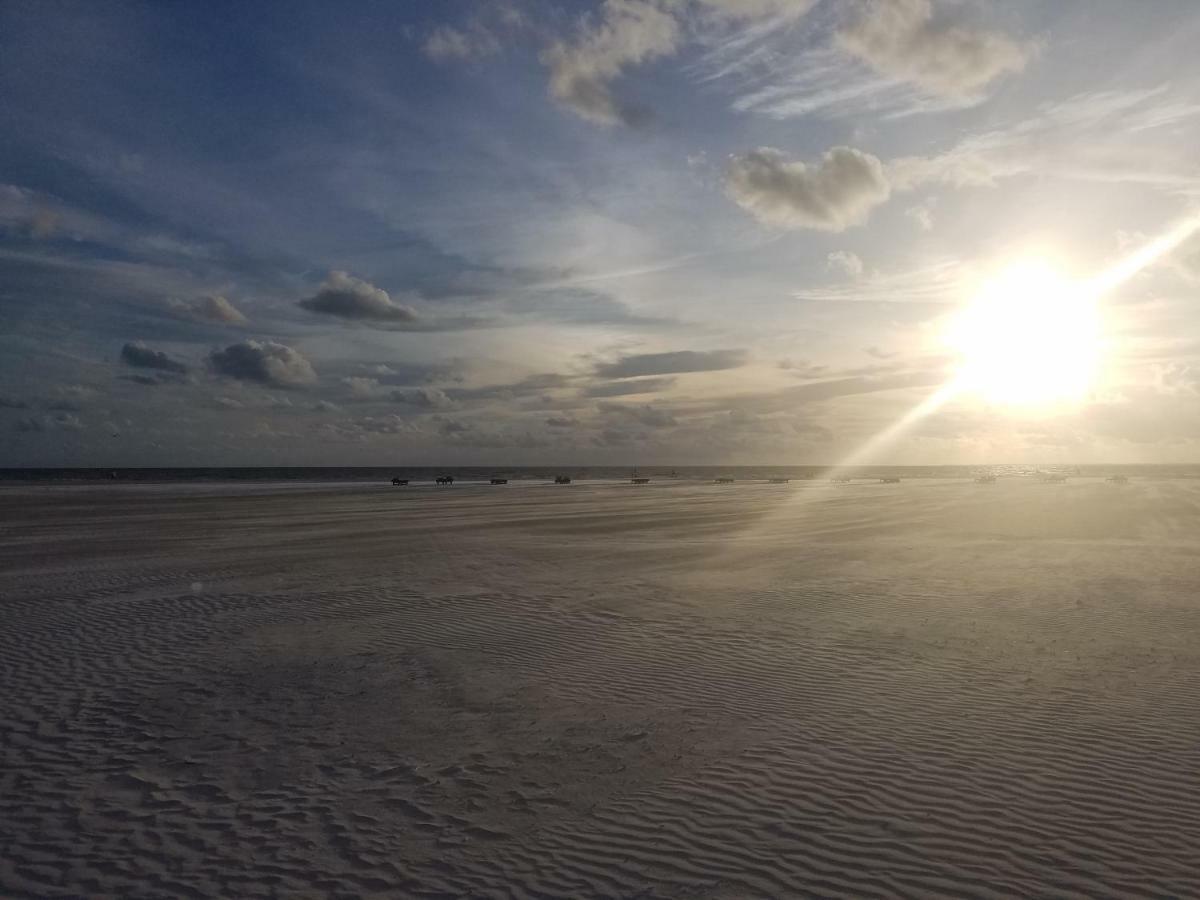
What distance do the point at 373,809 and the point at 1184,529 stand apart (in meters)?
36.4

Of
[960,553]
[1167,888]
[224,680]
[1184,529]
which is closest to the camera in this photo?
[1167,888]

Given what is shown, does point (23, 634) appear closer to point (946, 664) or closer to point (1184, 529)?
point (946, 664)

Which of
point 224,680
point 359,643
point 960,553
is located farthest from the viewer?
point 960,553

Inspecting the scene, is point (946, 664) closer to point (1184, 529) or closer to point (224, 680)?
point (224, 680)

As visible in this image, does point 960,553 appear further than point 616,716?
Yes

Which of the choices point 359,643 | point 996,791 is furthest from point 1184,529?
point 359,643

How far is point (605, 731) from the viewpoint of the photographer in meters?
10.1

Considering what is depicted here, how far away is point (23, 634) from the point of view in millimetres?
15484

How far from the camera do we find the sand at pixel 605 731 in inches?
269

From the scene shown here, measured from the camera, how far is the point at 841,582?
2039 cm

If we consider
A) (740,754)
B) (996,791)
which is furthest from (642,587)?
(996,791)

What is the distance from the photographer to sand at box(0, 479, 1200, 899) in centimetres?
684

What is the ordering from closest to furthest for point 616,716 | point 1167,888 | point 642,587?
1. point 1167,888
2. point 616,716
3. point 642,587

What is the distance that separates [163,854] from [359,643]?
785 cm
